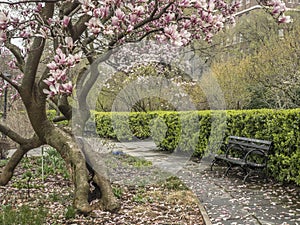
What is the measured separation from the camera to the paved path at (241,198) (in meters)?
4.39

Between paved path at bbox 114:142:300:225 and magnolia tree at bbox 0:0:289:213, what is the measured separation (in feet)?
4.87

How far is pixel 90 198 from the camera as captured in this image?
481cm

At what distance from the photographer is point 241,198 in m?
5.32

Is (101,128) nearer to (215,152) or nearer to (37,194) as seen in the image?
(215,152)

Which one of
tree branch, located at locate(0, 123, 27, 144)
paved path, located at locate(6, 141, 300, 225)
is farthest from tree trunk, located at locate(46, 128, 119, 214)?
paved path, located at locate(6, 141, 300, 225)

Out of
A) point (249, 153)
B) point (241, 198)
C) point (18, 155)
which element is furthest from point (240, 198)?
point (18, 155)

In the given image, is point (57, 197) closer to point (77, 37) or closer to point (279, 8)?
point (77, 37)

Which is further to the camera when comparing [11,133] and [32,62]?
[11,133]

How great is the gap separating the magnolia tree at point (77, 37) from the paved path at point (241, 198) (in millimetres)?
1485

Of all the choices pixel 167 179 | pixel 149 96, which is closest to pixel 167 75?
pixel 149 96

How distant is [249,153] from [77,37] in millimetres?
3862

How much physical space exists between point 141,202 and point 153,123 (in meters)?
8.21

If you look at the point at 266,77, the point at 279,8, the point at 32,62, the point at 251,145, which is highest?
the point at 266,77

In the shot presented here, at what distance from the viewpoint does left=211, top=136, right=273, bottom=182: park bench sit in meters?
6.31
